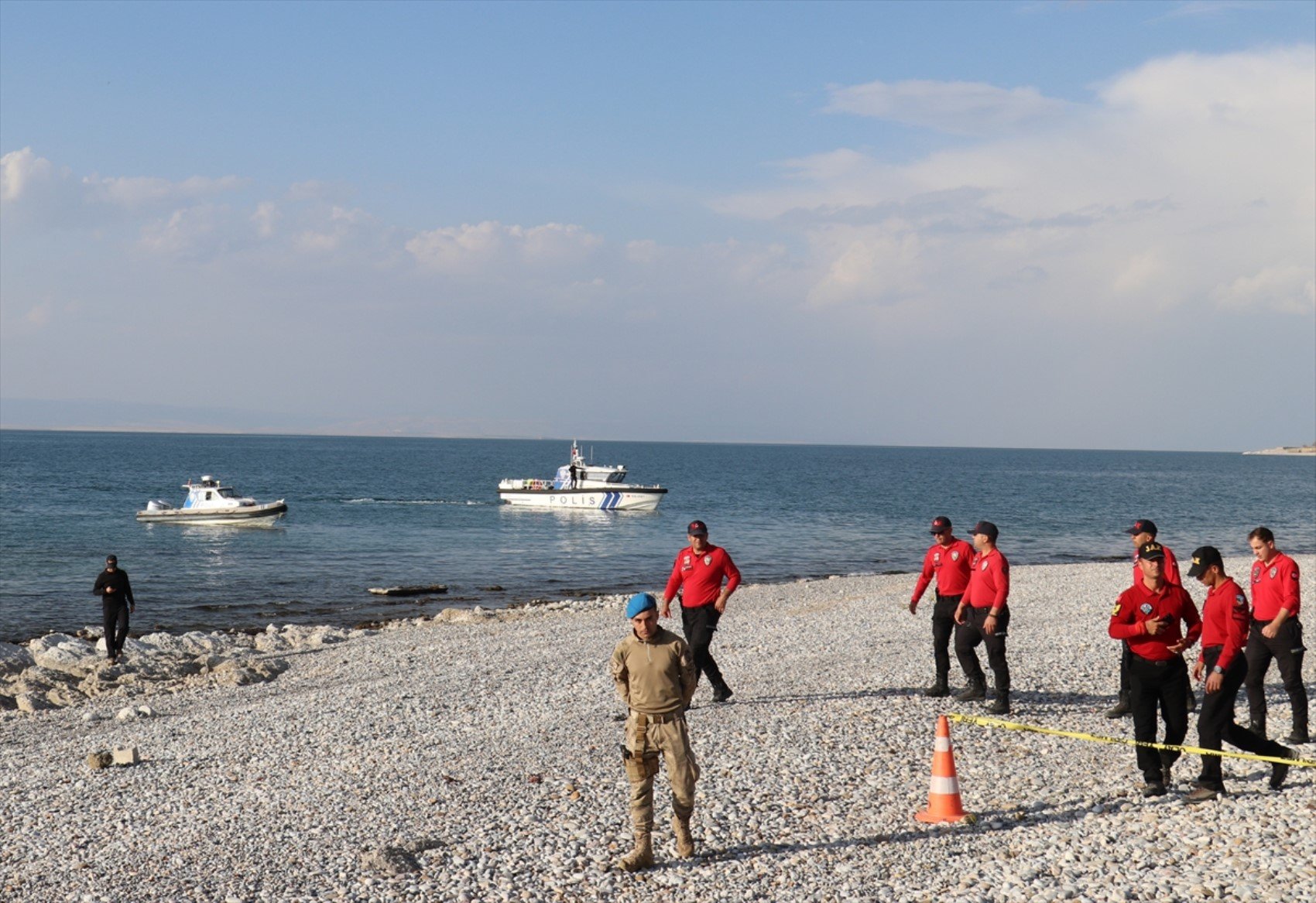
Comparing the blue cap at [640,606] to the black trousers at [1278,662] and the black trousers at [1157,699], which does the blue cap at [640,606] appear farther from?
the black trousers at [1278,662]

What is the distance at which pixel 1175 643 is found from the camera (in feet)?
26.5

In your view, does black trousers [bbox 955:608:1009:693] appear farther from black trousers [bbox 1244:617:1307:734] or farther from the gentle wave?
the gentle wave

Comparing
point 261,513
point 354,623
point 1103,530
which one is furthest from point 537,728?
point 1103,530

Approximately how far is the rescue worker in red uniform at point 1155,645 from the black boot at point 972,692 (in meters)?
3.57

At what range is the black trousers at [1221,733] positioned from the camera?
8172mm

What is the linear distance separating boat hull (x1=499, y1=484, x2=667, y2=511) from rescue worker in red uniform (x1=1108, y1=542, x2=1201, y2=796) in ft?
188

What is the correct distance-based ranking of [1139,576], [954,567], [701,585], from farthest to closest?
[954,567]
[701,585]
[1139,576]

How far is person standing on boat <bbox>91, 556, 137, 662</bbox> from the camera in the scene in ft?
61.0

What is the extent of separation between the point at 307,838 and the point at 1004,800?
552 cm

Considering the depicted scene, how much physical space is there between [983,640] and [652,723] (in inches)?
214

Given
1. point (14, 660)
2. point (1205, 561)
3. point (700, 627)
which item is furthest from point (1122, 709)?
point (14, 660)

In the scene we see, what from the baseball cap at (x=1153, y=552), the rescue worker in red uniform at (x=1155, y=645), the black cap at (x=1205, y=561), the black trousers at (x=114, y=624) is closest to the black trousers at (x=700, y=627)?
the rescue worker in red uniform at (x=1155, y=645)

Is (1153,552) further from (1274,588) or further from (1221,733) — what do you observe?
(1274,588)

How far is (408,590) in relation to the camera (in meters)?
31.2
